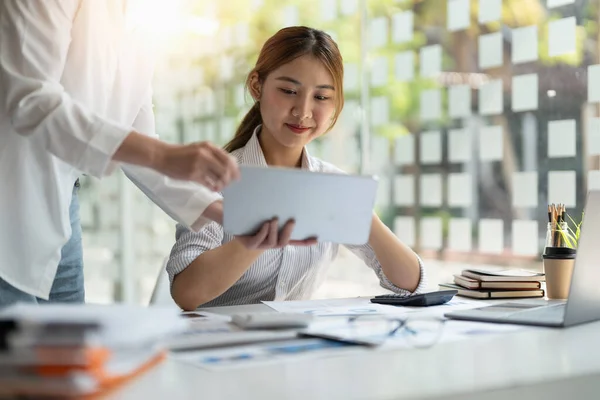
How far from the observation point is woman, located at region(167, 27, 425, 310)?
83.3 inches

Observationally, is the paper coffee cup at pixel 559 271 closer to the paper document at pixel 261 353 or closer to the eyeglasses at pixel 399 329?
the eyeglasses at pixel 399 329

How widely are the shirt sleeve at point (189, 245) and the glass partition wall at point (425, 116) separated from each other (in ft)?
2.19

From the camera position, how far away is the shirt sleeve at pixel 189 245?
1.97 meters

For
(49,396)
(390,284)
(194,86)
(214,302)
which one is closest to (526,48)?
(390,284)

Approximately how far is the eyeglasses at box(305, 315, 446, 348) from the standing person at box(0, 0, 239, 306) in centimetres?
34

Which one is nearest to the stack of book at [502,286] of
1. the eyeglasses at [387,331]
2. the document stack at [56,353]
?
the eyeglasses at [387,331]

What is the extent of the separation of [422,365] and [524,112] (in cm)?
247

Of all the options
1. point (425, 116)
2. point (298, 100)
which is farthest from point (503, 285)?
point (425, 116)

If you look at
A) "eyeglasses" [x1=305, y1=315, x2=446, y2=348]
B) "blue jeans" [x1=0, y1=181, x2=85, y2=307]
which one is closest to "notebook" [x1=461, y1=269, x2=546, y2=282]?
"eyeglasses" [x1=305, y1=315, x2=446, y2=348]

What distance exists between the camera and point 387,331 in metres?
1.38

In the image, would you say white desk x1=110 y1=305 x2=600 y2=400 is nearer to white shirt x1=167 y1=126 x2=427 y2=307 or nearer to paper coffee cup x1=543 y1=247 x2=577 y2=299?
paper coffee cup x1=543 y1=247 x2=577 y2=299

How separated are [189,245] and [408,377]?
108 cm

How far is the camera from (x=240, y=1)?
480 centimetres

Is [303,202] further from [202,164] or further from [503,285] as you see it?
[503,285]
